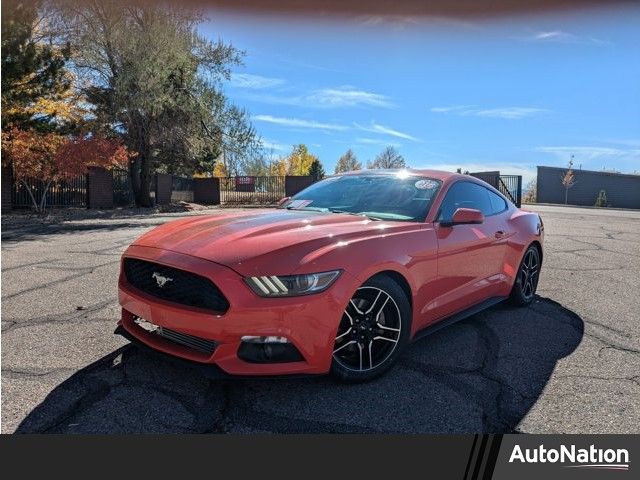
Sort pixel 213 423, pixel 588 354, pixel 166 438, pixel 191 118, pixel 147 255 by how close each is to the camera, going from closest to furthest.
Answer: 1. pixel 166 438
2. pixel 213 423
3. pixel 147 255
4. pixel 588 354
5. pixel 191 118

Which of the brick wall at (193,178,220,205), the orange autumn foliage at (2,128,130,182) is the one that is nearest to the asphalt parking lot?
the orange autumn foliage at (2,128,130,182)

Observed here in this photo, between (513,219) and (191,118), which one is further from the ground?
(191,118)

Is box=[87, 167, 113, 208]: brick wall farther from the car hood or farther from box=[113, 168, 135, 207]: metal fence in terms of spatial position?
the car hood

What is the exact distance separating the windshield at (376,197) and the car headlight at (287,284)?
3.51 feet

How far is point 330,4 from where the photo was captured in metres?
2.10

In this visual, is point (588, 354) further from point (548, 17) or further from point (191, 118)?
point (191, 118)

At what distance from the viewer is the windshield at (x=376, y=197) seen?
358cm

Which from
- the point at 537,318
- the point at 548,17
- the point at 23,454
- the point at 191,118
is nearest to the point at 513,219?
the point at 537,318

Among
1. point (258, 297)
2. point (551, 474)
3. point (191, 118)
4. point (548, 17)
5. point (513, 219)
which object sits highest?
point (191, 118)

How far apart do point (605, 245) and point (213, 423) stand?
9.74 metres

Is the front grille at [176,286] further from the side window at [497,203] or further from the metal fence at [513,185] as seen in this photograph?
the metal fence at [513,185]

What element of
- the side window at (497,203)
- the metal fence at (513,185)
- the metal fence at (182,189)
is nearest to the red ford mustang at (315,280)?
the side window at (497,203)

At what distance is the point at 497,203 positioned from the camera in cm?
463

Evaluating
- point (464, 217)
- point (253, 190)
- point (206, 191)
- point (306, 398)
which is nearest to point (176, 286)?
point (306, 398)
